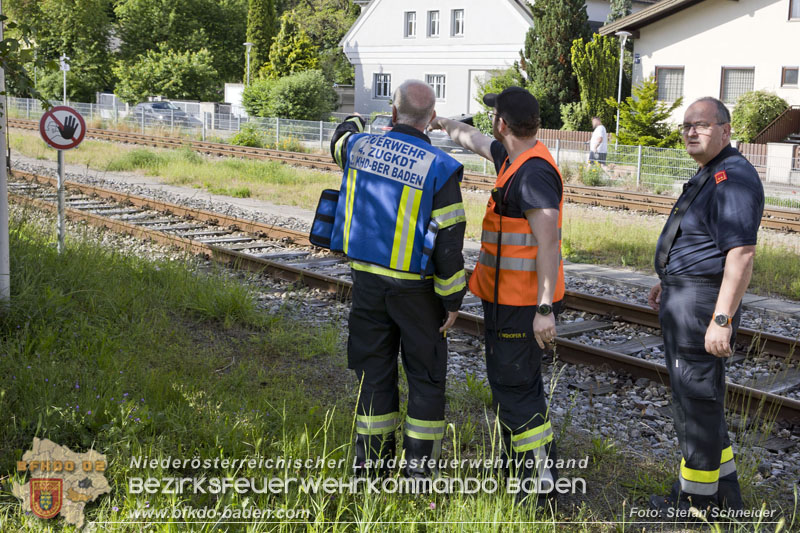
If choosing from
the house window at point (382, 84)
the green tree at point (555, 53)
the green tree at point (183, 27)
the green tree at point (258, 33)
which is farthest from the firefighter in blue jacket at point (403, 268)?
the green tree at point (183, 27)

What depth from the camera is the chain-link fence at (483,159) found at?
68.7ft

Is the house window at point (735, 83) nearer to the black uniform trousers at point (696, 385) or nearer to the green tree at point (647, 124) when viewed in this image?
the green tree at point (647, 124)

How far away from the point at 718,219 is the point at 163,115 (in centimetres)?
3720

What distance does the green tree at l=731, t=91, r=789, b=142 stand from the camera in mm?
27953

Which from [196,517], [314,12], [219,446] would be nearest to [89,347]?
[219,446]

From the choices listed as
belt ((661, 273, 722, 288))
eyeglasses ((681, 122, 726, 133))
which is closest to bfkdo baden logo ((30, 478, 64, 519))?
belt ((661, 273, 722, 288))

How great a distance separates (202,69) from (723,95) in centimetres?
2977

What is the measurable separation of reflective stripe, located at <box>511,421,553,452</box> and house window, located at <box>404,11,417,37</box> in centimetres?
4531

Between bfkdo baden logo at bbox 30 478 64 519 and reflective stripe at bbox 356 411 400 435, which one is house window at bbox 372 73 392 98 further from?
bfkdo baden logo at bbox 30 478 64 519

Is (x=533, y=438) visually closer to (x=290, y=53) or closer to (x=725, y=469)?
(x=725, y=469)

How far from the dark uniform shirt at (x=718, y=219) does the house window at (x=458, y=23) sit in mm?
42645

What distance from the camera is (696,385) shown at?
164 inches

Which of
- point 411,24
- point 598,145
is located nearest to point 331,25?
point 411,24

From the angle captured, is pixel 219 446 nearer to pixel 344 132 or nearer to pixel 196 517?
pixel 196 517
